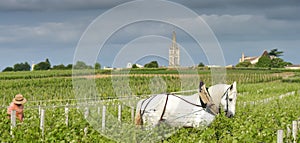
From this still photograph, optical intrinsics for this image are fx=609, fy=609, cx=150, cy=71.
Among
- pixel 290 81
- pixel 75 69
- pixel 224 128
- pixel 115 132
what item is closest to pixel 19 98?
pixel 75 69

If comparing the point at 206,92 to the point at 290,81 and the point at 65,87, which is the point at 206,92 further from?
the point at 290,81

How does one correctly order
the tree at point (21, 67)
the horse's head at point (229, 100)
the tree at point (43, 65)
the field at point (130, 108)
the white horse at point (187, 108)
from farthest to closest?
the tree at point (21, 67), the tree at point (43, 65), the horse's head at point (229, 100), the white horse at point (187, 108), the field at point (130, 108)

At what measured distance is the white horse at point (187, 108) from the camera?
11656 millimetres

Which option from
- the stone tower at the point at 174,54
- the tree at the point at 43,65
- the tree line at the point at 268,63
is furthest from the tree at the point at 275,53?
the stone tower at the point at 174,54

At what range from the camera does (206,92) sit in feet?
37.7

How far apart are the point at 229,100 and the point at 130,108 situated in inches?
252

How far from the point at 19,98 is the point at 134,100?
2840mm

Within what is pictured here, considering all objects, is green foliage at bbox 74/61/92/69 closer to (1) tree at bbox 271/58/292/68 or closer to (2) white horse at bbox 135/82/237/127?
(2) white horse at bbox 135/82/237/127

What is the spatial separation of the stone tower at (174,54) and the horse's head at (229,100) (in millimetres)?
1210

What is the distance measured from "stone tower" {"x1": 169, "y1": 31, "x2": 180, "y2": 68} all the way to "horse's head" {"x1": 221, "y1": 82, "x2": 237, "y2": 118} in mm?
1210

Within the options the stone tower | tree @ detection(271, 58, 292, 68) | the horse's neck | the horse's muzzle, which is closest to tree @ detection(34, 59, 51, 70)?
tree @ detection(271, 58, 292, 68)

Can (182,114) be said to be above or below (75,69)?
below

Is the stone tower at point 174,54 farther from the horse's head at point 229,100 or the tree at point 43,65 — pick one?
the tree at point 43,65

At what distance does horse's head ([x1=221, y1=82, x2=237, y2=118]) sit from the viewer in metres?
11.9
